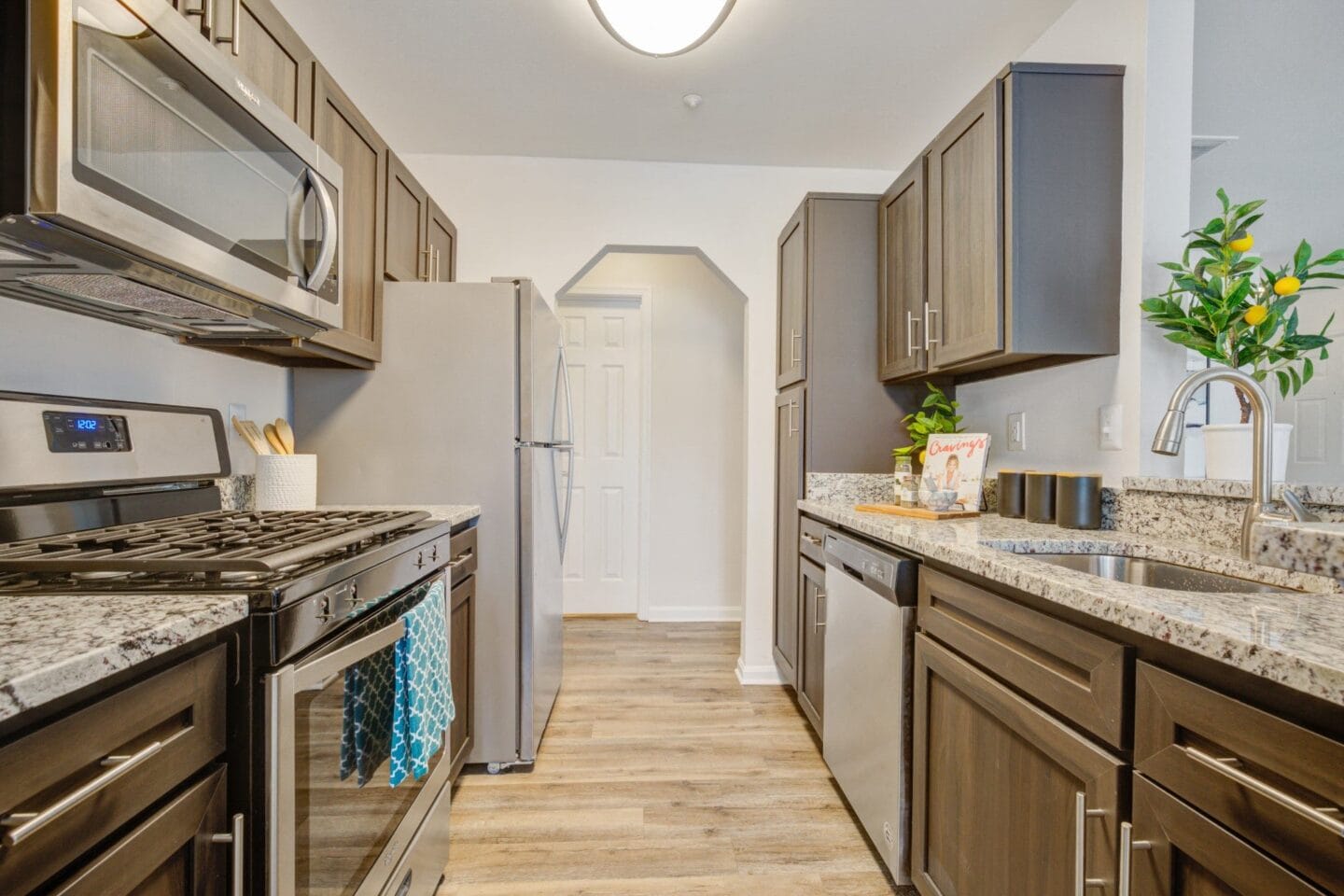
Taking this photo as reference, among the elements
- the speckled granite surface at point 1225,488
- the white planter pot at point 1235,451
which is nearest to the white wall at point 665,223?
the speckled granite surface at point 1225,488

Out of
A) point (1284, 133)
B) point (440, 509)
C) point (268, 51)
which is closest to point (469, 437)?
point (440, 509)

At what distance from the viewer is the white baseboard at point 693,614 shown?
398 centimetres

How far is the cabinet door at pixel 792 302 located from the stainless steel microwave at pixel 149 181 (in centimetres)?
179

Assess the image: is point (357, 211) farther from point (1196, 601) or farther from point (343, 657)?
point (1196, 601)

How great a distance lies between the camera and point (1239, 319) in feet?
4.45

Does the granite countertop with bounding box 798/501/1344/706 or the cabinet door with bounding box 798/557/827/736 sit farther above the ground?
the granite countertop with bounding box 798/501/1344/706

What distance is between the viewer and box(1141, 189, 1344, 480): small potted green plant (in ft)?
4.26

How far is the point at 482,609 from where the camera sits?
2090 mm

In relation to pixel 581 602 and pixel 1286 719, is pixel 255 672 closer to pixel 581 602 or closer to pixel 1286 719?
pixel 1286 719

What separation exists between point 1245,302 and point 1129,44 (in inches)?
33.1

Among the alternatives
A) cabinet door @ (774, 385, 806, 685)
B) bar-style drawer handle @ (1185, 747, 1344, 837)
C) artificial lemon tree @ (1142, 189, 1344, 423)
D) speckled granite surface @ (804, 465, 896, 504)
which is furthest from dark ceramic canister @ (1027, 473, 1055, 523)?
bar-style drawer handle @ (1185, 747, 1344, 837)

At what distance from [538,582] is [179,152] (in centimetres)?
156

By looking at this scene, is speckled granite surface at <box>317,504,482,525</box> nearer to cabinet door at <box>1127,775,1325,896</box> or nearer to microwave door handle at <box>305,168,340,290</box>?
microwave door handle at <box>305,168,340,290</box>

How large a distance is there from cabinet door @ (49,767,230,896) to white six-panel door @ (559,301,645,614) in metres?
3.20
